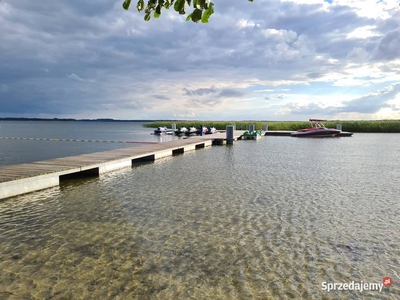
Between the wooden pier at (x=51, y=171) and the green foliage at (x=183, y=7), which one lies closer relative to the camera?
the green foliage at (x=183, y=7)

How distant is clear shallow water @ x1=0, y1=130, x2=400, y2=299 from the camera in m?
4.27

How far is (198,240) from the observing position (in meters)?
5.85

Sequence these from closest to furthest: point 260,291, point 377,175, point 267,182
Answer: point 260,291 → point 267,182 → point 377,175

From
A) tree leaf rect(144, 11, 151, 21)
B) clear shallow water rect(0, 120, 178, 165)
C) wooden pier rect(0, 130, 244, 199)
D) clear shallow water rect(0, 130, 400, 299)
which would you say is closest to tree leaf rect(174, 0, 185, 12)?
tree leaf rect(144, 11, 151, 21)

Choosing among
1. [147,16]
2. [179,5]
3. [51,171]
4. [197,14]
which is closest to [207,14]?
[197,14]

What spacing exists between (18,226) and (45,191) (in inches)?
132

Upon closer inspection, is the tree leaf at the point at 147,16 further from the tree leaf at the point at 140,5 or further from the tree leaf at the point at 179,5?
the tree leaf at the point at 179,5

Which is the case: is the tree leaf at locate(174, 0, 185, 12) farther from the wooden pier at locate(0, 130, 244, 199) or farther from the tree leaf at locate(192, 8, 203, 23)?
the wooden pier at locate(0, 130, 244, 199)

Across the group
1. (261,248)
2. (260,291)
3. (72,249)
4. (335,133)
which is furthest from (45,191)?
(335,133)

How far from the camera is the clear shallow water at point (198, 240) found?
4273 millimetres

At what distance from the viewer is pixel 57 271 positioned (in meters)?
4.60

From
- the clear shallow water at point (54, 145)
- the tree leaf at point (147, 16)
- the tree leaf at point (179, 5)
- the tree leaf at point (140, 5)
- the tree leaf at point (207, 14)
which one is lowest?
the clear shallow water at point (54, 145)

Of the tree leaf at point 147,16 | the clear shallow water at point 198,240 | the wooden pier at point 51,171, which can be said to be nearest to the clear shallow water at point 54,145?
the wooden pier at point 51,171

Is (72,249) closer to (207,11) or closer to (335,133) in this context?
(207,11)
